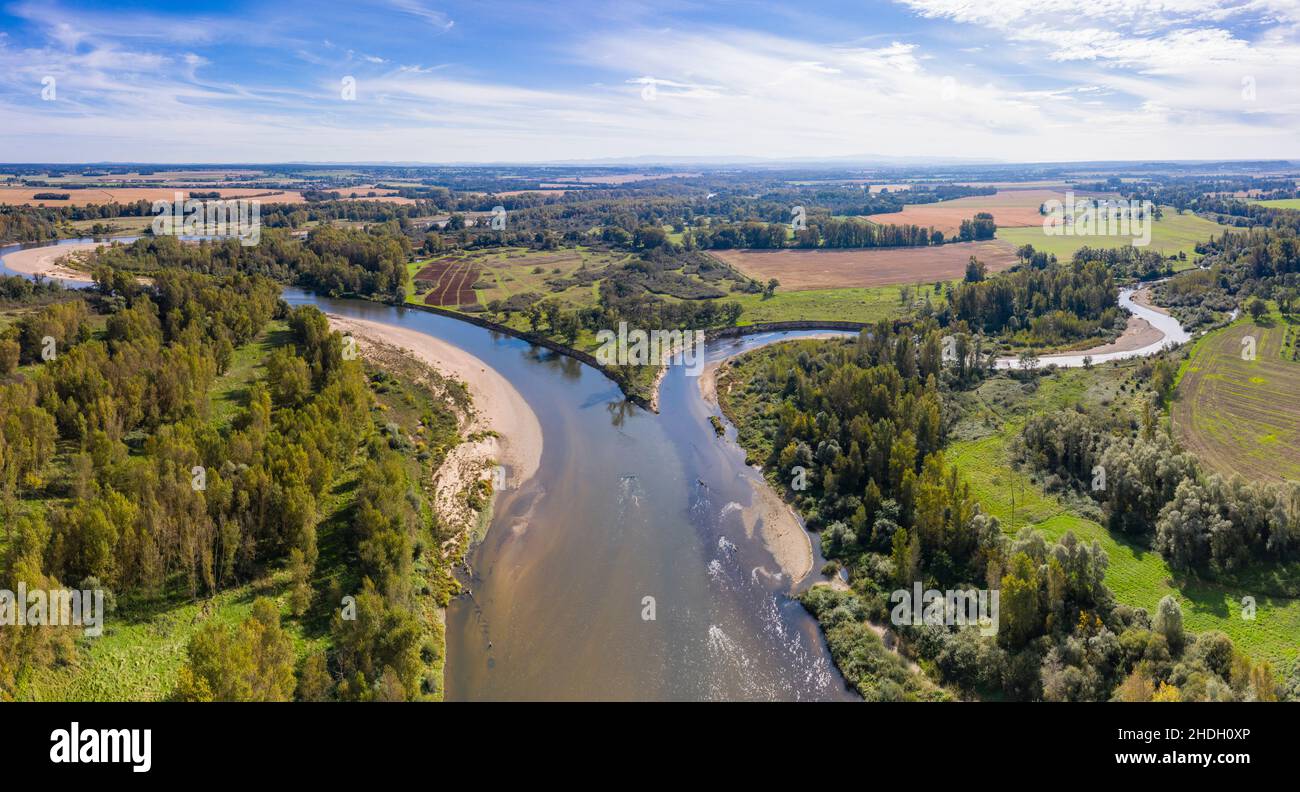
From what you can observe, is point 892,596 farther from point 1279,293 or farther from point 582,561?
point 1279,293

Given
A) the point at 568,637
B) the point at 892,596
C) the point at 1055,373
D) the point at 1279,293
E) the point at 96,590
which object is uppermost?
the point at 1279,293

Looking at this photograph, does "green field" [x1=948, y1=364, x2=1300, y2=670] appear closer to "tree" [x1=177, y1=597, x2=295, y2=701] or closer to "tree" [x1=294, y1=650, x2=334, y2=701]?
"tree" [x1=294, y1=650, x2=334, y2=701]

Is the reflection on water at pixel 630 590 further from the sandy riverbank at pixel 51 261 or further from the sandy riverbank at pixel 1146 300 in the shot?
the sandy riverbank at pixel 51 261

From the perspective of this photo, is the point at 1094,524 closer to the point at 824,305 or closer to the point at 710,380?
the point at 710,380

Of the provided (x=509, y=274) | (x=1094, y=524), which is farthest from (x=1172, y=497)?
(x=509, y=274)

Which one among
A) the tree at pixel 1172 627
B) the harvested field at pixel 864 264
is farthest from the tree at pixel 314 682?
the harvested field at pixel 864 264

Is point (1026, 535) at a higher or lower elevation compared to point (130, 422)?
lower

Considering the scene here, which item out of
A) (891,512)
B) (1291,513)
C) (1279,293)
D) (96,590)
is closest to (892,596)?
(891,512)
